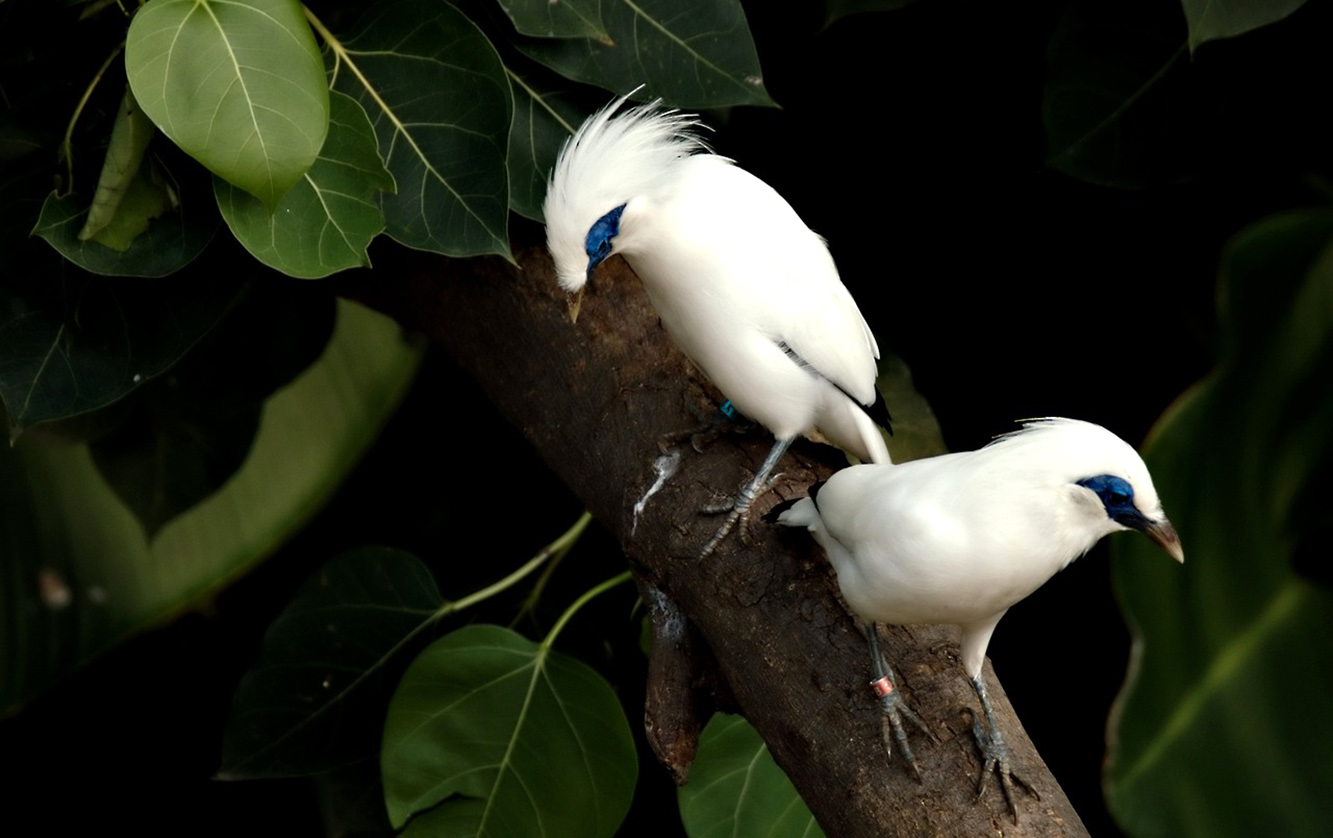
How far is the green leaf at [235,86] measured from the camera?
107 cm

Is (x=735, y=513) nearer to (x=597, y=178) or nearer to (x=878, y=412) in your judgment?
(x=878, y=412)

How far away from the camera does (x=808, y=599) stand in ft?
3.77

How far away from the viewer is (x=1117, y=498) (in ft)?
3.03

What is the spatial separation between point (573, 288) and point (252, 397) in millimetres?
810

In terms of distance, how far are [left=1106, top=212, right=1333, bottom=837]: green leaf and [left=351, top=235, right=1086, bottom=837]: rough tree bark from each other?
406mm

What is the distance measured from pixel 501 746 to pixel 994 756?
598 mm

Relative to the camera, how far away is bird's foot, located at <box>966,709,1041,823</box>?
39.2 inches

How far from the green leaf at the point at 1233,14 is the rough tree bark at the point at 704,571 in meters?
0.57

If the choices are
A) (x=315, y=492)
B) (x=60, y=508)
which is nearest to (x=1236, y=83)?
(x=315, y=492)

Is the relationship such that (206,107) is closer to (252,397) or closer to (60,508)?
(252,397)

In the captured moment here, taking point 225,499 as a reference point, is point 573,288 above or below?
Result: above

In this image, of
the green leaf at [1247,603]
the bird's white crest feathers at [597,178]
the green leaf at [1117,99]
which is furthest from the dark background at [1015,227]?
the green leaf at [1247,603]

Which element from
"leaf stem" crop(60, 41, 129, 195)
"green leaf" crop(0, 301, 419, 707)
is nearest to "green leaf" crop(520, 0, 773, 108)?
"leaf stem" crop(60, 41, 129, 195)

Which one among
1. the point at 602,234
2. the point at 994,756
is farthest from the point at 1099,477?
the point at 602,234
